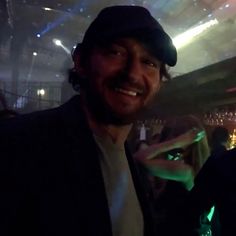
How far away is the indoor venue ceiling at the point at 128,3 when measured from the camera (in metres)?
13.1

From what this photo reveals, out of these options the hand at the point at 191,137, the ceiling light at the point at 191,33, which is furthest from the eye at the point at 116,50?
the ceiling light at the point at 191,33

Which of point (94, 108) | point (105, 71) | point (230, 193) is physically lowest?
point (230, 193)

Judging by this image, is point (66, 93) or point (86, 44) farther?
point (66, 93)

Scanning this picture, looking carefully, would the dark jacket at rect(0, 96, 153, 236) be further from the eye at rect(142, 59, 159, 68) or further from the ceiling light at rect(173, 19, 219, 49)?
the ceiling light at rect(173, 19, 219, 49)

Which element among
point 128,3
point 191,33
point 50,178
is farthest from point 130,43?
point 191,33

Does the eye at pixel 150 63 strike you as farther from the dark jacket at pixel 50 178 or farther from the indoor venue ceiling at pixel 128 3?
the indoor venue ceiling at pixel 128 3

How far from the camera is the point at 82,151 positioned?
1.39 metres

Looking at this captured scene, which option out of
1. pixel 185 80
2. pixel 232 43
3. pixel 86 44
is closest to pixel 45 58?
pixel 232 43

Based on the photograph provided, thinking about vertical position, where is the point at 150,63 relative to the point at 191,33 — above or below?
below

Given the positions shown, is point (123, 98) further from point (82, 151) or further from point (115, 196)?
point (115, 196)

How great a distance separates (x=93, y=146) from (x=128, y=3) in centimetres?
1225

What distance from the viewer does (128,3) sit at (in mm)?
12969

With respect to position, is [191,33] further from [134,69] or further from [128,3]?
[134,69]

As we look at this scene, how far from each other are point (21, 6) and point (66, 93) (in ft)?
18.5
